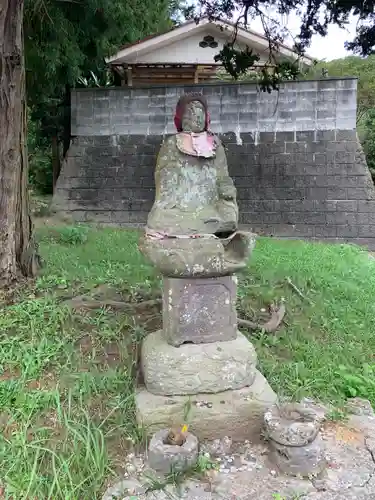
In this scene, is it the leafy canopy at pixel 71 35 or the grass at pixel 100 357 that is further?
the leafy canopy at pixel 71 35

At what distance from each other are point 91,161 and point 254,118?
338cm

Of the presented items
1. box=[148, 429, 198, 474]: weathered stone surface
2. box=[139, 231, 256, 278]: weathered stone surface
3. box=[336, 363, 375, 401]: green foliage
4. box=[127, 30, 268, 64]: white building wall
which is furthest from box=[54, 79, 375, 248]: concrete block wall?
box=[148, 429, 198, 474]: weathered stone surface

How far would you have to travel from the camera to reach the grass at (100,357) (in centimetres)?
282

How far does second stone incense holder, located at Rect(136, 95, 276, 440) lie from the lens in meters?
3.12

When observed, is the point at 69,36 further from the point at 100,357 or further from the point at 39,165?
the point at 39,165

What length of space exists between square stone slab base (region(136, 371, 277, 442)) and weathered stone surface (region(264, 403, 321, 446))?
15 centimetres

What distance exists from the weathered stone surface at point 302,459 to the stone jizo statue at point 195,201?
112cm

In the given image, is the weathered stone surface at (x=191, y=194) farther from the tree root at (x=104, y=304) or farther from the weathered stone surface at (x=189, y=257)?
the tree root at (x=104, y=304)

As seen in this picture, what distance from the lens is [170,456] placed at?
2.76 metres

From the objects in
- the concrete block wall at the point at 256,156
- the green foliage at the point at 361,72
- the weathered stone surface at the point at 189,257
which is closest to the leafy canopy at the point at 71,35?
the concrete block wall at the point at 256,156

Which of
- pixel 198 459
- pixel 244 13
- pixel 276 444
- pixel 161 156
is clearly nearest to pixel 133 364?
pixel 198 459

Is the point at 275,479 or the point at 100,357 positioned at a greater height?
the point at 100,357

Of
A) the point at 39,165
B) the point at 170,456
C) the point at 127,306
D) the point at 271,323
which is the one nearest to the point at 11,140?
the point at 127,306

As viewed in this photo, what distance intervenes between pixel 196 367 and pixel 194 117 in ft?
5.43
